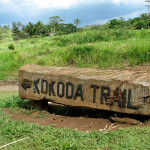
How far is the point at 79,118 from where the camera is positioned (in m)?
3.44

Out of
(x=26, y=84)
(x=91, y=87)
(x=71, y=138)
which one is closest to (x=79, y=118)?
(x=91, y=87)

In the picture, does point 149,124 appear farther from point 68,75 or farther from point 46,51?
point 46,51

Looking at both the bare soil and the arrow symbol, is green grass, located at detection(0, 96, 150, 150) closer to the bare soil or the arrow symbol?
the bare soil

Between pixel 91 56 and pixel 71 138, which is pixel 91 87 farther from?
pixel 91 56

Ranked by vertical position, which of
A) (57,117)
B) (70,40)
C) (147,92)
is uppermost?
(70,40)

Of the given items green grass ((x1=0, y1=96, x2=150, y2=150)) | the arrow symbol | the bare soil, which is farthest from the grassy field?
green grass ((x1=0, y1=96, x2=150, y2=150))

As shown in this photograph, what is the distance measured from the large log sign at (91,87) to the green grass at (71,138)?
0.41m

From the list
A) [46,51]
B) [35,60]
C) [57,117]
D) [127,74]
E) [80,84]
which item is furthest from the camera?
[46,51]

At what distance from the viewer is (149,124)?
115 inches

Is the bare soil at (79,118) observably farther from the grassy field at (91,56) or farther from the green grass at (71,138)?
the grassy field at (91,56)

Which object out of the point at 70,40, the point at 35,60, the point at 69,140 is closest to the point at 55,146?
the point at 69,140

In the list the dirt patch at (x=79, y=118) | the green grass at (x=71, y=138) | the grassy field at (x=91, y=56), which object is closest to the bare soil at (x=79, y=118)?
the dirt patch at (x=79, y=118)

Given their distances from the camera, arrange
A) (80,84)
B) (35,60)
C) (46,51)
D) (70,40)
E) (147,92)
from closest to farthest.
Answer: (147,92), (80,84), (35,60), (46,51), (70,40)

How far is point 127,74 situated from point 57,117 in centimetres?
135
